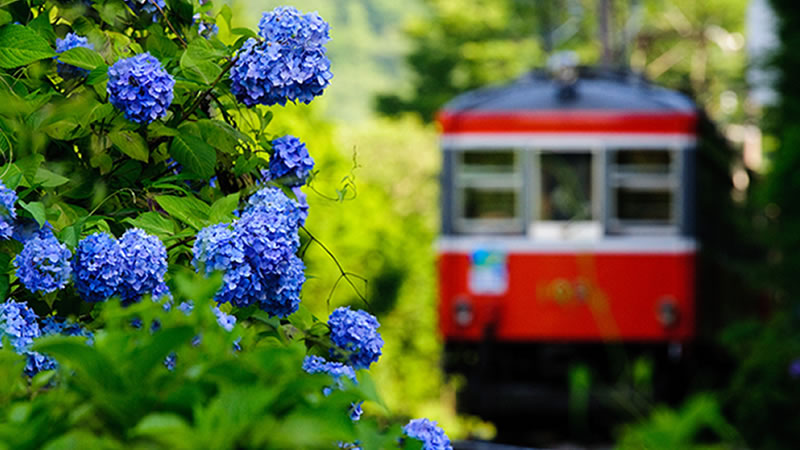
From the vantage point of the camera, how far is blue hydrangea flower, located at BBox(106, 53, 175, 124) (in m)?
1.90

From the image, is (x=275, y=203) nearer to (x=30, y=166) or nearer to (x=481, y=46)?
(x=30, y=166)

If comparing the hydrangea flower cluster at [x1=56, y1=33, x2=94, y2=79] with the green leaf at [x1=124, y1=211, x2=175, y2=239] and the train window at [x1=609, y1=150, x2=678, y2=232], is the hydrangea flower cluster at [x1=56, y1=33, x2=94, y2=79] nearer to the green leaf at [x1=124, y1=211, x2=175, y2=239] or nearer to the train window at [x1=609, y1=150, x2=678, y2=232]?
the green leaf at [x1=124, y1=211, x2=175, y2=239]

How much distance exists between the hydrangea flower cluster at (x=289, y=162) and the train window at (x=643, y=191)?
897cm

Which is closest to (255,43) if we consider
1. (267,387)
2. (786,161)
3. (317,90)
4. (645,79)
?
(317,90)

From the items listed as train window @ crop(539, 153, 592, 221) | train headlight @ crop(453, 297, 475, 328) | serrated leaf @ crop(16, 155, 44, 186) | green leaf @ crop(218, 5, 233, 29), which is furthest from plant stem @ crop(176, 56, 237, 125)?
train window @ crop(539, 153, 592, 221)

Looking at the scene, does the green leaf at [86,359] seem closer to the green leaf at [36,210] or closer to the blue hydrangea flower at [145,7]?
the green leaf at [36,210]

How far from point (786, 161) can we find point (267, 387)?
642 centimetres

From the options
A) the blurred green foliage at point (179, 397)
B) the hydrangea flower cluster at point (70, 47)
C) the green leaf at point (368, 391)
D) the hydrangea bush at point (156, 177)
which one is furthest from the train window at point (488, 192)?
the blurred green foliage at point (179, 397)

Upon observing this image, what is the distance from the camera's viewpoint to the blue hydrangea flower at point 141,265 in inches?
70.4

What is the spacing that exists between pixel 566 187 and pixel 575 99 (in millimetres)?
689

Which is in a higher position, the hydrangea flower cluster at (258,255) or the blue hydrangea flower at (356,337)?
the hydrangea flower cluster at (258,255)

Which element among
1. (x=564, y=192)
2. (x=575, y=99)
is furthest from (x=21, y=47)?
(x=564, y=192)

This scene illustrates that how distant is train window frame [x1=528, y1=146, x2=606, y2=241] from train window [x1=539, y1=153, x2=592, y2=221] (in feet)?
0.07

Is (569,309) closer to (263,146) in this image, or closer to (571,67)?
(571,67)
